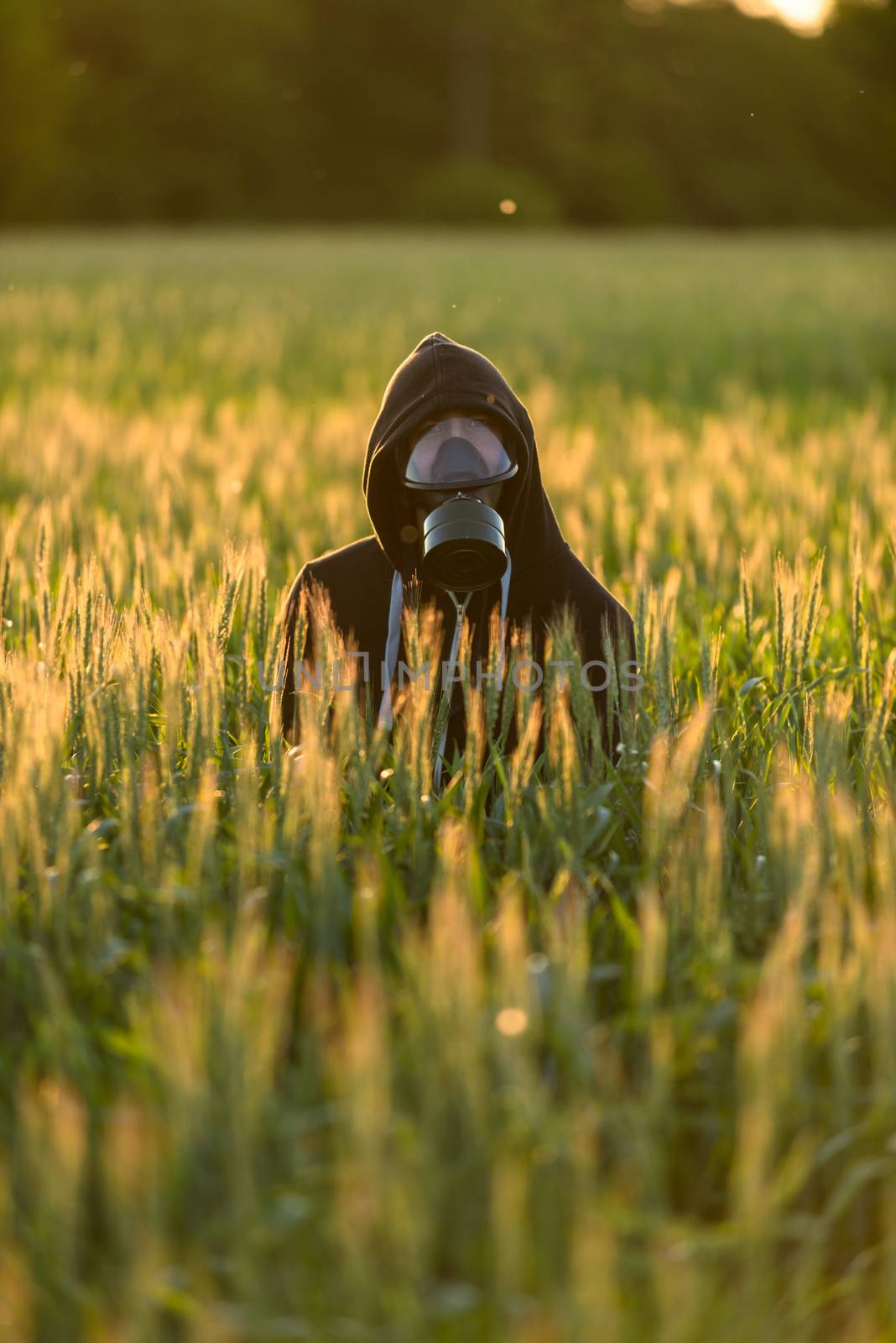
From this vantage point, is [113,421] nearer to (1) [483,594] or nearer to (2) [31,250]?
(1) [483,594]

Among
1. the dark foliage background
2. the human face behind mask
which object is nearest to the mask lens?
the human face behind mask

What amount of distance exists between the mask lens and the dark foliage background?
4386 cm

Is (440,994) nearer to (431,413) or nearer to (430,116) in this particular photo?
(431,413)

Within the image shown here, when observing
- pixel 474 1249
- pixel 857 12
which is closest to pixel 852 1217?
pixel 474 1249

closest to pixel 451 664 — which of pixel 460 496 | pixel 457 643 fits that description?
pixel 457 643

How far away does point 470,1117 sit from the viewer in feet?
3.81

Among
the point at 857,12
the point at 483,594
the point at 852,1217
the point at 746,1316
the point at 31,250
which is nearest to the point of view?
the point at 746,1316

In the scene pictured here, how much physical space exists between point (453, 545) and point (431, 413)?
258 mm

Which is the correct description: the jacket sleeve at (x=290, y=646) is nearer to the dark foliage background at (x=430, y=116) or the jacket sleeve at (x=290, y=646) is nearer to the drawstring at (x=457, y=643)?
the drawstring at (x=457, y=643)

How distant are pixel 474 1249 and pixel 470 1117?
11 cm

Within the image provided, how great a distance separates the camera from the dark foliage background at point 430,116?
46.3 meters

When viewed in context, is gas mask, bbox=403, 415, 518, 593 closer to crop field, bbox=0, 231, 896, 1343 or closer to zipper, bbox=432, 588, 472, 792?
zipper, bbox=432, 588, 472, 792

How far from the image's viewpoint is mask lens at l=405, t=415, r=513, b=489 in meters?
2.10

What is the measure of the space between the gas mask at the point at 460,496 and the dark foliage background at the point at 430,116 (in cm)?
4387
